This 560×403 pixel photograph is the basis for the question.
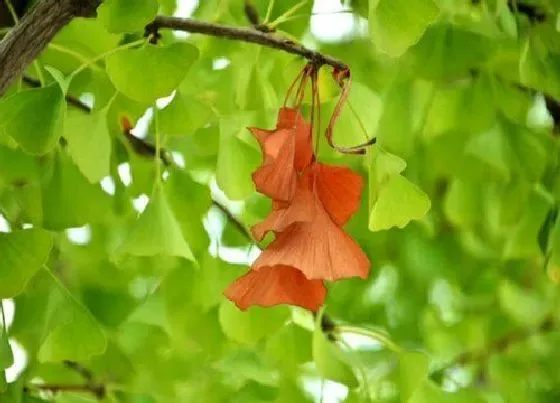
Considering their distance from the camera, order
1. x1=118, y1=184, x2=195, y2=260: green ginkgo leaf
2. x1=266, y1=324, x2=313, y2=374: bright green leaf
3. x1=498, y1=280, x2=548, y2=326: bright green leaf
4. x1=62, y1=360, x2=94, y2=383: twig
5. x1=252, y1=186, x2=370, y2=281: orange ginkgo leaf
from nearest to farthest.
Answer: x1=252, y1=186, x2=370, y2=281: orange ginkgo leaf < x1=118, y1=184, x2=195, y2=260: green ginkgo leaf < x1=266, y1=324, x2=313, y2=374: bright green leaf < x1=62, y1=360, x2=94, y2=383: twig < x1=498, y1=280, x2=548, y2=326: bright green leaf

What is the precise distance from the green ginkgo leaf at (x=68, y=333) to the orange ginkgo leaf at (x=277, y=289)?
14 centimetres

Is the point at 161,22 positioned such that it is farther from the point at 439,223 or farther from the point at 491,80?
the point at 439,223

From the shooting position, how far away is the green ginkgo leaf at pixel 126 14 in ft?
1.19

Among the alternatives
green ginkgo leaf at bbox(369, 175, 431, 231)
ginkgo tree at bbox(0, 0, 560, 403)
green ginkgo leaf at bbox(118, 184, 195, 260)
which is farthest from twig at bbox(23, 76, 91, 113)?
green ginkgo leaf at bbox(369, 175, 431, 231)

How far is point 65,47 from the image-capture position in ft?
1.61

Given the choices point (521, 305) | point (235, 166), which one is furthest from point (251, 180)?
point (521, 305)

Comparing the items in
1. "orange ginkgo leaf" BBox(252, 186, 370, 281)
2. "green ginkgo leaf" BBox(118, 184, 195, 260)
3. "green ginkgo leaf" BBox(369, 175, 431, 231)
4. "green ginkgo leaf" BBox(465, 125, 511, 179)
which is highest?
"orange ginkgo leaf" BBox(252, 186, 370, 281)

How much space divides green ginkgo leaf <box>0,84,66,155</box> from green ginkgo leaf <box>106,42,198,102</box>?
25 millimetres

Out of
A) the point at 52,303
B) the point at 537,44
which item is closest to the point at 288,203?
the point at 52,303

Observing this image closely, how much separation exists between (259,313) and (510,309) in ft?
1.29

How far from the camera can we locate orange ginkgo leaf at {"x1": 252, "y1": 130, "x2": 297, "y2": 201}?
1.08 feet

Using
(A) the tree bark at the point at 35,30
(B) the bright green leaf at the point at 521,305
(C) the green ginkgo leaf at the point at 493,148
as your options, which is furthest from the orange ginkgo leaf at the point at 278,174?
(B) the bright green leaf at the point at 521,305

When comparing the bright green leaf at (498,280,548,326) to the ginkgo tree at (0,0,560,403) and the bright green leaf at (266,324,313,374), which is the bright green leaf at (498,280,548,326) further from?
the bright green leaf at (266,324,313,374)

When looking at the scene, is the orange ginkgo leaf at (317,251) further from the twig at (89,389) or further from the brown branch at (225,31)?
the twig at (89,389)
